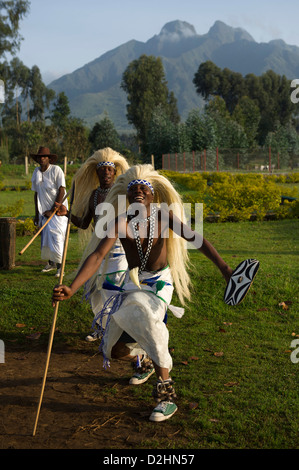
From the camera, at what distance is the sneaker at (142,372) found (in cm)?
505

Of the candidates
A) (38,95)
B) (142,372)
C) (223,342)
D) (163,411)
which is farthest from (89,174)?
Result: (38,95)

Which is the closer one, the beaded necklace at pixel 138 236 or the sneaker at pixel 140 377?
the beaded necklace at pixel 138 236

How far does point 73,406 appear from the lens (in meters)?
4.59

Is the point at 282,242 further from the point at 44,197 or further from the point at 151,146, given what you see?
the point at 151,146

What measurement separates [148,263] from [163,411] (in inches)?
48.3

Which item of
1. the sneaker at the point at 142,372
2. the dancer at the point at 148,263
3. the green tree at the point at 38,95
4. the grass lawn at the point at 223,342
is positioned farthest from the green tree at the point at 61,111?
the sneaker at the point at 142,372

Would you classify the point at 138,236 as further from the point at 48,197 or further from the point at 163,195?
the point at 48,197

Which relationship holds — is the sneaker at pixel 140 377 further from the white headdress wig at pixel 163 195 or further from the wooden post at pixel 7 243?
the wooden post at pixel 7 243

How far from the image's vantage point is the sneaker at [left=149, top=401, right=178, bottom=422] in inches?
167

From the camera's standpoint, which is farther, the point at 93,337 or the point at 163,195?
the point at 93,337

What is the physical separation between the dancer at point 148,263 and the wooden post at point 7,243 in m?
5.12

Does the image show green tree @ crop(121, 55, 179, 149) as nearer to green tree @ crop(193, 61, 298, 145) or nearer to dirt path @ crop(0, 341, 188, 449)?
green tree @ crop(193, 61, 298, 145)

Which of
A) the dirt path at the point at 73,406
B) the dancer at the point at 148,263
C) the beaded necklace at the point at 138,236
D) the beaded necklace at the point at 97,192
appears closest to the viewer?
the dirt path at the point at 73,406
